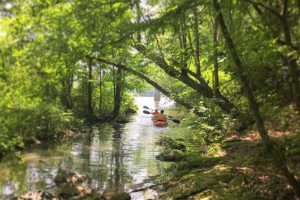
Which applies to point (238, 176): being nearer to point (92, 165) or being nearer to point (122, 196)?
point (122, 196)

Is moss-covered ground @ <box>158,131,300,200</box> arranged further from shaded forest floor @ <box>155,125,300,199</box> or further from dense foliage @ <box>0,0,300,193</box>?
dense foliage @ <box>0,0,300,193</box>

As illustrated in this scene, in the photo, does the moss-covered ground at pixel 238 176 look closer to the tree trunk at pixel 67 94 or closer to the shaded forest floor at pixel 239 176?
the shaded forest floor at pixel 239 176

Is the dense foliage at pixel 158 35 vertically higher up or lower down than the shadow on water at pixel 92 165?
higher up

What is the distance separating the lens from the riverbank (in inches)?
294

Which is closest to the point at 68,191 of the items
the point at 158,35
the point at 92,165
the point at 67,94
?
the point at 92,165

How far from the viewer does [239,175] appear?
29.2 ft

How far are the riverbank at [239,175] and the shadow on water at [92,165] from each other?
1171 mm

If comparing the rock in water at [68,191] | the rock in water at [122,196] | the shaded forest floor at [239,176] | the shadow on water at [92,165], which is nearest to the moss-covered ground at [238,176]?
the shaded forest floor at [239,176]

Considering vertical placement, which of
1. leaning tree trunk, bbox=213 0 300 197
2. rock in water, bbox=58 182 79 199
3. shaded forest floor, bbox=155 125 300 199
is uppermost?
leaning tree trunk, bbox=213 0 300 197

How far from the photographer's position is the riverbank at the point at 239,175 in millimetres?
7460

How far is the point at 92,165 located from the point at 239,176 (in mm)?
7954

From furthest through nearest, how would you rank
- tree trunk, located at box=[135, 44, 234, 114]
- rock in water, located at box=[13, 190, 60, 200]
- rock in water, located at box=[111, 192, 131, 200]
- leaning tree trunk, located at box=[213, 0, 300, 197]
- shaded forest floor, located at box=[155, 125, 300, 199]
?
1. tree trunk, located at box=[135, 44, 234, 114]
2. rock in water, located at box=[111, 192, 131, 200]
3. rock in water, located at box=[13, 190, 60, 200]
4. shaded forest floor, located at box=[155, 125, 300, 199]
5. leaning tree trunk, located at box=[213, 0, 300, 197]

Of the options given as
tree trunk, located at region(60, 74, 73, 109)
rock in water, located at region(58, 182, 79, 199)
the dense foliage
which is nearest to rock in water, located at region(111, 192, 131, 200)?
rock in water, located at region(58, 182, 79, 199)

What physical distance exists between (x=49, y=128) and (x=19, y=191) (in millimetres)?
11376
